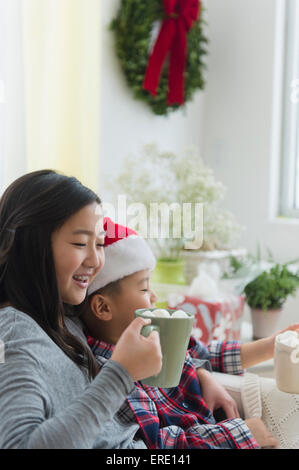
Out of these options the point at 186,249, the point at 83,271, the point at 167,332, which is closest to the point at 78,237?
the point at 83,271

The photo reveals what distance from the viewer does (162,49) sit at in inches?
88.4

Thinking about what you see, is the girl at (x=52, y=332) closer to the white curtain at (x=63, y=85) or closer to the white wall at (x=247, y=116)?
the white curtain at (x=63, y=85)

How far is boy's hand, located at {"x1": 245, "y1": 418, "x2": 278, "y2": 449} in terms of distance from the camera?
892 mm

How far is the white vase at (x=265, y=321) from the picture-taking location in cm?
170

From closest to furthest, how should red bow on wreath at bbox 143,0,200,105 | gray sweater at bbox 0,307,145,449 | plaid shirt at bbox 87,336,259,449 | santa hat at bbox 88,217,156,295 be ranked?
gray sweater at bbox 0,307,145,449, plaid shirt at bbox 87,336,259,449, santa hat at bbox 88,217,156,295, red bow on wreath at bbox 143,0,200,105

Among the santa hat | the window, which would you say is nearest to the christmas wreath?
the window

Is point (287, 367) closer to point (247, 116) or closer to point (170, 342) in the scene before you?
point (170, 342)

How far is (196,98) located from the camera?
8.59 feet

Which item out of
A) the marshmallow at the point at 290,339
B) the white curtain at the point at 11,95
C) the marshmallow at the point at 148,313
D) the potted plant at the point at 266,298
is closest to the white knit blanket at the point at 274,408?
the marshmallow at the point at 290,339

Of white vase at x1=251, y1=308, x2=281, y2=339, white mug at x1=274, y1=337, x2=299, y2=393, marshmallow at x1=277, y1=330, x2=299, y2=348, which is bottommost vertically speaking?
white vase at x1=251, y1=308, x2=281, y2=339

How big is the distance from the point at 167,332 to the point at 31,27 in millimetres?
1343

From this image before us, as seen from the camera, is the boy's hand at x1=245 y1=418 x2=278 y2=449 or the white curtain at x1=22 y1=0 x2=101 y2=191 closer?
the boy's hand at x1=245 y1=418 x2=278 y2=449

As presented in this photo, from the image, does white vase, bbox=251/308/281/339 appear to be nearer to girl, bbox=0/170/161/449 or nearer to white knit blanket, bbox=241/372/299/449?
white knit blanket, bbox=241/372/299/449

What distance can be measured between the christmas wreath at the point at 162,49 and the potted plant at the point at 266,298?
3.25ft
